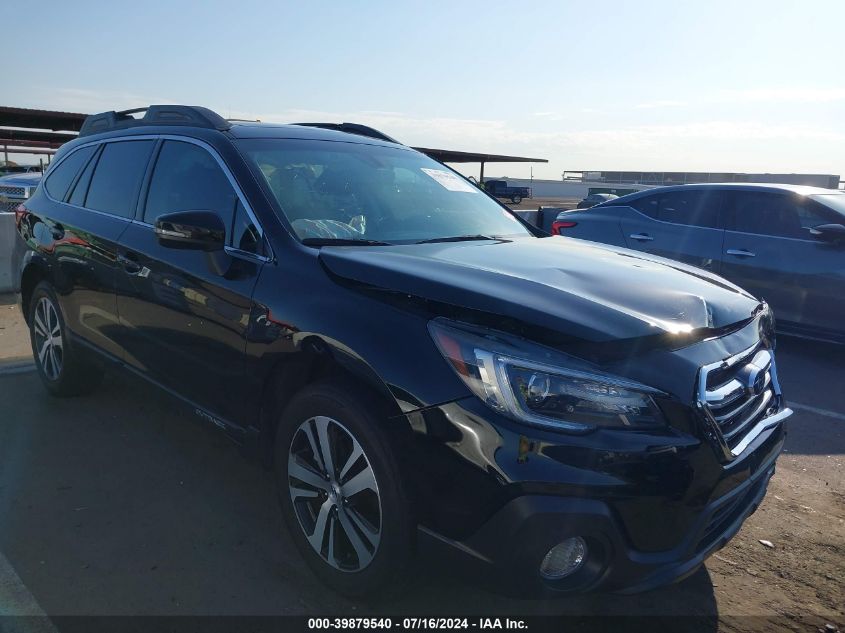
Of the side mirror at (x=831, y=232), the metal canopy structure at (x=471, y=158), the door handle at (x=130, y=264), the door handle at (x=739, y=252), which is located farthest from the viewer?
the metal canopy structure at (x=471, y=158)

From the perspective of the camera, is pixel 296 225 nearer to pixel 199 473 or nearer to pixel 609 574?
pixel 199 473

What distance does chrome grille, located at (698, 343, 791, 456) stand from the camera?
7.47ft

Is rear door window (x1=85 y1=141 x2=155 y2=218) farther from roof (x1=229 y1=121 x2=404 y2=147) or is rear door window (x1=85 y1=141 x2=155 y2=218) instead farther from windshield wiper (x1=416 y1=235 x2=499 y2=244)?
windshield wiper (x1=416 y1=235 x2=499 y2=244)

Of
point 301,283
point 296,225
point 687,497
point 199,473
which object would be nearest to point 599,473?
point 687,497

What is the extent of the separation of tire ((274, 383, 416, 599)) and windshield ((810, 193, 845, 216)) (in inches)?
229

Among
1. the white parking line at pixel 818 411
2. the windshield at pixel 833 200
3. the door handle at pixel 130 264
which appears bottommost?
the white parking line at pixel 818 411

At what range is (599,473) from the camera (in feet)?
6.78

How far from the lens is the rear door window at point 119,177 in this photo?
12.9 ft

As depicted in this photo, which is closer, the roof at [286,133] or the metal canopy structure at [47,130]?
the roof at [286,133]

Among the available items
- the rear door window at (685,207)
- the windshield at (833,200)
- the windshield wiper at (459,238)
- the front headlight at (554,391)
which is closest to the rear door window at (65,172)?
the windshield wiper at (459,238)

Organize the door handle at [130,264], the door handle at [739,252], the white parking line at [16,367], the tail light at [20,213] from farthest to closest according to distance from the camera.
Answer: the door handle at [739,252]
the white parking line at [16,367]
the tail light at [20,213]
the door handle at [130,264]

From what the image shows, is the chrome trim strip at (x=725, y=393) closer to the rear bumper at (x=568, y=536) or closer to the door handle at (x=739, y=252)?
the rear bumper at (x=568, y=536)

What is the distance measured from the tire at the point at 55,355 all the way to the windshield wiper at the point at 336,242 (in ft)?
7.56

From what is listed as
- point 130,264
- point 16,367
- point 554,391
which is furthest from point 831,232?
point 16,367
